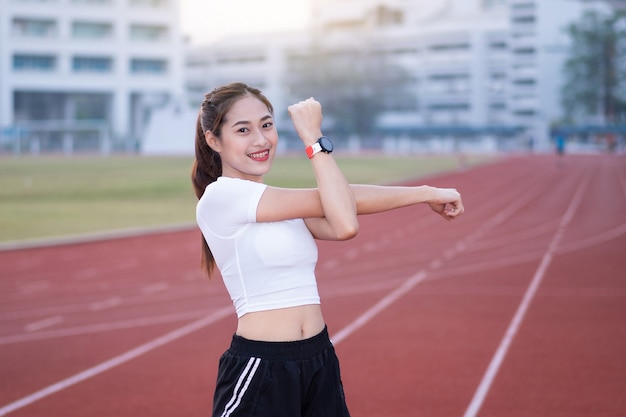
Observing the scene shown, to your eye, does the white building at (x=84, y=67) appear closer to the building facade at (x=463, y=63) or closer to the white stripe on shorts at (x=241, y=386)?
the building facade at (x=463, y=63)

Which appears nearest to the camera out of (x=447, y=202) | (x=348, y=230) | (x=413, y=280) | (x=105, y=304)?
(x=348, y=230)

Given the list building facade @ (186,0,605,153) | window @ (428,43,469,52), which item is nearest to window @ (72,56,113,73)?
building facade @ (186,0,605,153)

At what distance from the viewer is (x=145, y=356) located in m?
7.46

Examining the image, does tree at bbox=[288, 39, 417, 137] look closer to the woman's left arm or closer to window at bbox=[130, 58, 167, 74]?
window at bbox=[130, 58, 167, 74]

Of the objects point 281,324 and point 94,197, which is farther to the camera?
point 94,197

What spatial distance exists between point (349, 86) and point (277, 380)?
8678 centimetres

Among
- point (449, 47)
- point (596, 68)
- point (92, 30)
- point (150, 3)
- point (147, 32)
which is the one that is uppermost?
point (150, 3)

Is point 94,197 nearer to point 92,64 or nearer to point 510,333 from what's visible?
point 510,333

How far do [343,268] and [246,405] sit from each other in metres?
9.89

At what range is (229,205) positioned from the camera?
281cm

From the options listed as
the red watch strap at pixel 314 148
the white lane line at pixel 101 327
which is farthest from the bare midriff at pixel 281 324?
the white lane line at pixel 101 327

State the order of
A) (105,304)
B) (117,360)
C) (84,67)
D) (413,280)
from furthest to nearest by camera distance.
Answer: (84,67) < (413,280) < (105,304) < (117,360)

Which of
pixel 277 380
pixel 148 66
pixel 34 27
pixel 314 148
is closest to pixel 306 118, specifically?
pixel 314 148

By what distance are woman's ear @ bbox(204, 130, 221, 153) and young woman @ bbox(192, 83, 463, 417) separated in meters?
0.02
